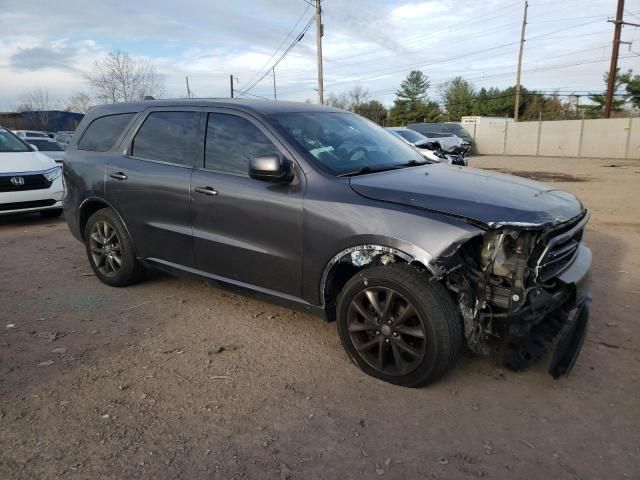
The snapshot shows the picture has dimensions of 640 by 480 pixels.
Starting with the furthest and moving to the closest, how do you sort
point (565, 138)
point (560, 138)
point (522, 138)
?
1. point (522, 138)
2. point (560, 138)
3. point (565, 138)

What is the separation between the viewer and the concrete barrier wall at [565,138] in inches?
1155

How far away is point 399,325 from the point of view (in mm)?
3068

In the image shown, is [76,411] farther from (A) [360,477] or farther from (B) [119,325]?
(A) [360,477]

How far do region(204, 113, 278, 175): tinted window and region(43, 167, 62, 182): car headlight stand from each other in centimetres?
587

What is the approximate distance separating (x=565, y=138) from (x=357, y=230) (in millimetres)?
34884

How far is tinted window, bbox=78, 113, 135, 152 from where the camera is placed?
15.9 ft

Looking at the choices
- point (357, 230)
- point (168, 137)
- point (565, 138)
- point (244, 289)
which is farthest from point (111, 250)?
point (565, 138)

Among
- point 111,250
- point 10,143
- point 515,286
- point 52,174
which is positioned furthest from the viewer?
point 10,143

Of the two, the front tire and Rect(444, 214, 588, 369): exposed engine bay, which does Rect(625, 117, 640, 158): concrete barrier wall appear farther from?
the front tire

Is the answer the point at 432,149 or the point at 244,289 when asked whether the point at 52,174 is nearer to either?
the point at 244,289

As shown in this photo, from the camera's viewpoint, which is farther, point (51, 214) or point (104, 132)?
point (51, 214)

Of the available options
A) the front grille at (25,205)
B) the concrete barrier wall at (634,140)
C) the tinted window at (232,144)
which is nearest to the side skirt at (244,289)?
the tinted window at (232,144)

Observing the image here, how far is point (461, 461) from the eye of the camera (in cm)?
249

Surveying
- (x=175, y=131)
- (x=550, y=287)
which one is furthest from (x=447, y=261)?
(x=175, y=131)
